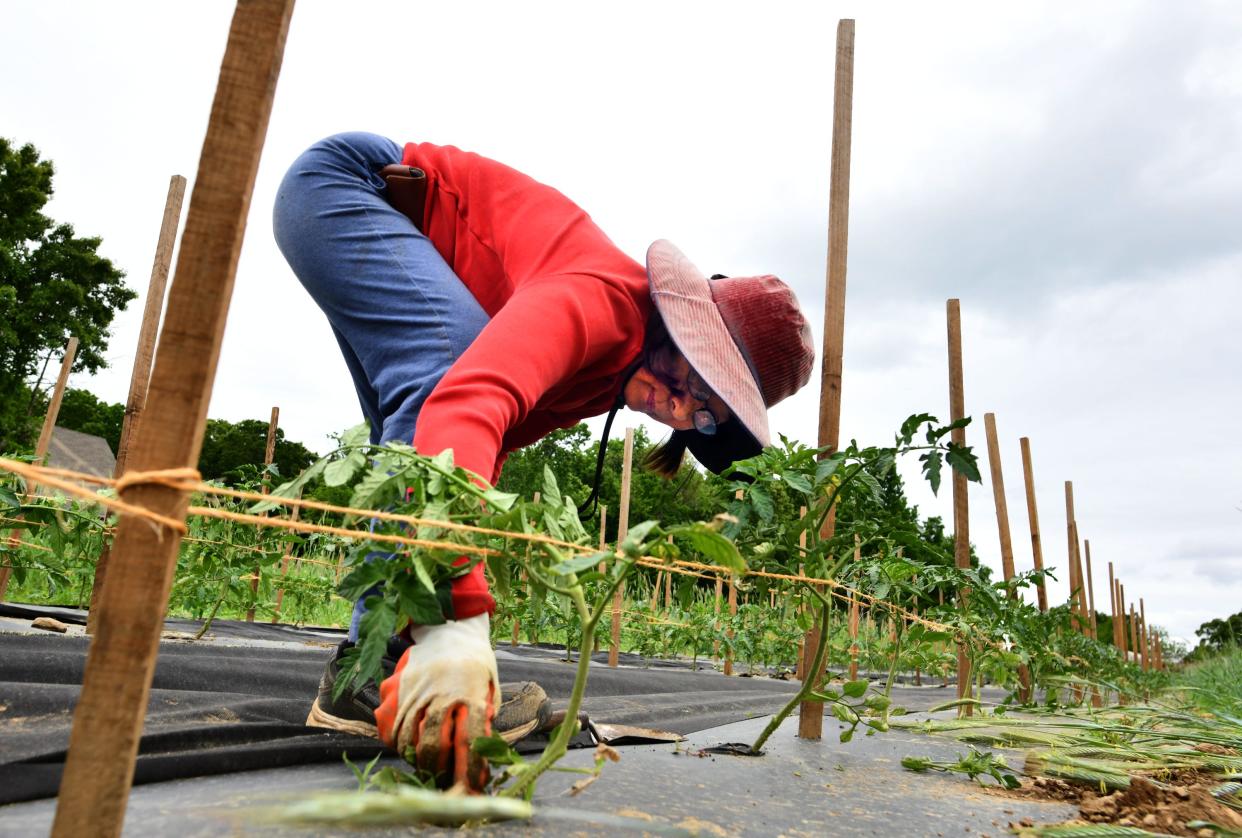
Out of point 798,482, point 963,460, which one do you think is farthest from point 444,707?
point 963,460

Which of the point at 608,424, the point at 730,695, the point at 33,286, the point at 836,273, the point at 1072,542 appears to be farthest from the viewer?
the point at 33,286

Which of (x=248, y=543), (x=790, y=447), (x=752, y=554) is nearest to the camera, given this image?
(x=790, y=447)

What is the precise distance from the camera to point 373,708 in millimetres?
1400

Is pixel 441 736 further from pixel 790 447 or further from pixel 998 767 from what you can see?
pixel 998 767

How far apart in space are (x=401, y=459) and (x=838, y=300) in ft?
5.03

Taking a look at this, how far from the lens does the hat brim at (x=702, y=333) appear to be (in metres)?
1.68

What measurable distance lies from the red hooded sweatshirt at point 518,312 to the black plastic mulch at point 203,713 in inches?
18.5

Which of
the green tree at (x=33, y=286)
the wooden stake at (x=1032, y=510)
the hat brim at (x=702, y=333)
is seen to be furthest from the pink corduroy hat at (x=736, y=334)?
the green tree at (x=33, y=286)

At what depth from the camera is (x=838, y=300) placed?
223 centimetres

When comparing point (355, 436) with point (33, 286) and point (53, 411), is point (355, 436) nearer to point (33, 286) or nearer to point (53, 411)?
point (53, 411)

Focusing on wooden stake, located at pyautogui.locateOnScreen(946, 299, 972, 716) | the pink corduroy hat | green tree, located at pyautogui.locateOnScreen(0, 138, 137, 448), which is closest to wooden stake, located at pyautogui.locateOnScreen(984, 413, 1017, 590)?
wooden stake, located at pyautogui.locateOnScreen(946, 299, 972, 716)

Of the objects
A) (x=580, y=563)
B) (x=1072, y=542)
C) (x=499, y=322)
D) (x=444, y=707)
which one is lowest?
(x=444, y=707)

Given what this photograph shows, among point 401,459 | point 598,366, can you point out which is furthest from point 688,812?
point 598,366

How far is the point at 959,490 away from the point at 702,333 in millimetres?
1916
